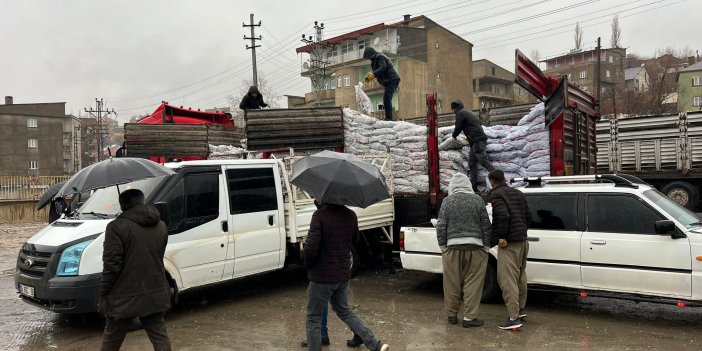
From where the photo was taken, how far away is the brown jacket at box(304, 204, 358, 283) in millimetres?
4445

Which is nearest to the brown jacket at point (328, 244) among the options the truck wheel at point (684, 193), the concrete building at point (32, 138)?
the truck wheel at point (684, 193)

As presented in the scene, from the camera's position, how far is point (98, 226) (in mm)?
5832

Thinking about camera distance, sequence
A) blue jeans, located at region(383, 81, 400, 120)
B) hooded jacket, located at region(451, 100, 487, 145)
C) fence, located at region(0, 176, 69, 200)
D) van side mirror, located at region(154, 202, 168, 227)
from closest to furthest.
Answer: van side mirror, located at region(154, 202, 168, 227), hooded jacket, located at region(451, 100, 487, 145), blue jeans, located at region(383, 81, 400, 120), fence, located at region(0, 176, 69, 200)

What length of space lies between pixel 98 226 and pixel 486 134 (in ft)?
20.5

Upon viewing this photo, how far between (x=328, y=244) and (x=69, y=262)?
119 inches

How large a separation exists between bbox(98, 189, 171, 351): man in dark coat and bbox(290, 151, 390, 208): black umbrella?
1.27 meters

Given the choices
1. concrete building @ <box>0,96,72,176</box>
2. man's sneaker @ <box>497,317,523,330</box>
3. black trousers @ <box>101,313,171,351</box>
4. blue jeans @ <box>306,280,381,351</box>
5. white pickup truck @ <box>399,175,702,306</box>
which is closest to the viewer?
black trousers @ <box>101,313,171,351</box>

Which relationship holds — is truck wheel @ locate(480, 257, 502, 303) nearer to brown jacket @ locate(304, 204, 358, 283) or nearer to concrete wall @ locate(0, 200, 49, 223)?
brown jacket @ locate(304, 204, 358, 283)

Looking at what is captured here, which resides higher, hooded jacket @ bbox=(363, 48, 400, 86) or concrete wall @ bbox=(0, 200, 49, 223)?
Answer: hooded jacket @ bbox=(363, 48, 400, 86)

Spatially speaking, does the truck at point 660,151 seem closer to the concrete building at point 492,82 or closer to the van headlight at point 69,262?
the van headlight at point 69,262

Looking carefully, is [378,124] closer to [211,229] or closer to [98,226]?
[211,229]

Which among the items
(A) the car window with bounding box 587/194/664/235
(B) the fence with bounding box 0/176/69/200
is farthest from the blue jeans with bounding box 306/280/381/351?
(B) the fence with bounding box 0/176/69/200

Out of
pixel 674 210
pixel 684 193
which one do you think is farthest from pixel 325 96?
pixel 674 210

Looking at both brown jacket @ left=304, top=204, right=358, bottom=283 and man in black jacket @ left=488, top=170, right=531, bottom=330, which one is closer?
brown jacket @ left=304, top=204, right=358, bottom=283
